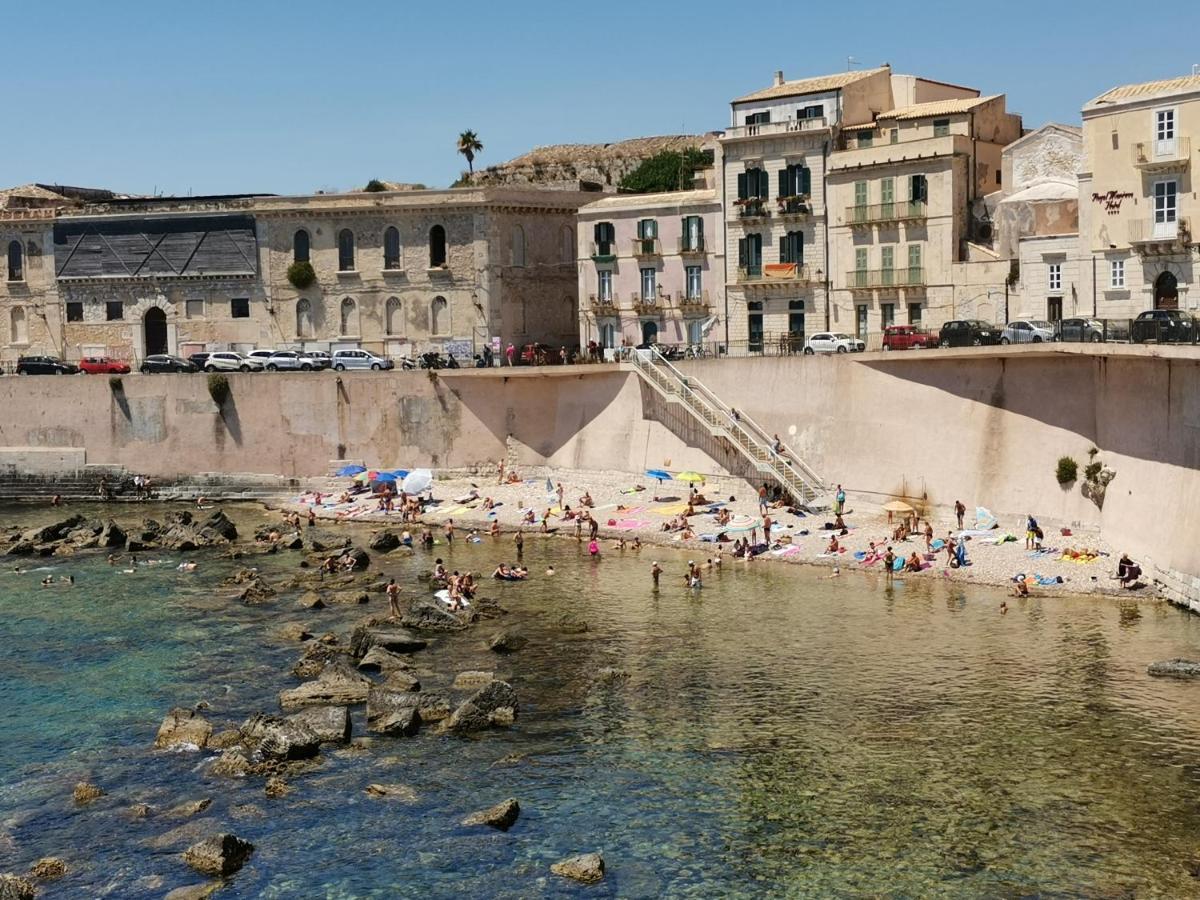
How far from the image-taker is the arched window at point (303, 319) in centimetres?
7481

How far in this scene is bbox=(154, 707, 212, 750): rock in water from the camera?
32.0 meters

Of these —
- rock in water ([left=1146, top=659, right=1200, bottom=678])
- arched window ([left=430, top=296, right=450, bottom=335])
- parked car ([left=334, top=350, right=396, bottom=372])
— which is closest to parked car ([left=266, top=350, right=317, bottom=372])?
parked car ([left=334, top=350, right=396, bottom=372])

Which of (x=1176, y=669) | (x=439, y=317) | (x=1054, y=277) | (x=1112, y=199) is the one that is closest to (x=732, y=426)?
(x=1054, y=277)

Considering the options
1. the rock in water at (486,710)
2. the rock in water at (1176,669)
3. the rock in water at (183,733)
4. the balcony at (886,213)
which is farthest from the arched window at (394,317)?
the rock in water at (1176,669)

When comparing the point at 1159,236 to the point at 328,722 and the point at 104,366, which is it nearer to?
the point at 328,722

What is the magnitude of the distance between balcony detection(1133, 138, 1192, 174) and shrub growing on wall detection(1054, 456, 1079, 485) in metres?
10.6

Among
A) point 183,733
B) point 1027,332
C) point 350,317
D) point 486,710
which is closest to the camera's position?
point 183,733

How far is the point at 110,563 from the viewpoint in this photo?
173 ft

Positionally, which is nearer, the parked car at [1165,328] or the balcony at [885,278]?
the parked car at [1165,328]

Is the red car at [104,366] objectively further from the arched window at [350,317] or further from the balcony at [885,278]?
the balcony at [885,278]

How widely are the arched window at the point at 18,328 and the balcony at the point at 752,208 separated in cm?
4068

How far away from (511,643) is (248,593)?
11.2 meters

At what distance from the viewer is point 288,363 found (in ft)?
226

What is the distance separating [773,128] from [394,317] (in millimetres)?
21639
